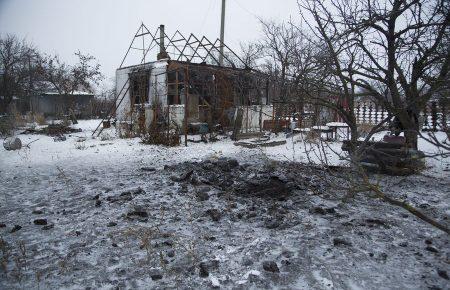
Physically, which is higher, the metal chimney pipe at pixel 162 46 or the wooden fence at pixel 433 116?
the metal chimney pipe at pixel 162 46

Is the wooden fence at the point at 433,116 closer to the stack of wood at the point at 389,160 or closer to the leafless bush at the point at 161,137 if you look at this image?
the stack of wood at the point at 389,160

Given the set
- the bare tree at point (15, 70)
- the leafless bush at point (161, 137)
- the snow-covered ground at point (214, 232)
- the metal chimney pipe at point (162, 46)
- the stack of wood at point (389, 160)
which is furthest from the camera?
the bare tree at point (15, 70)

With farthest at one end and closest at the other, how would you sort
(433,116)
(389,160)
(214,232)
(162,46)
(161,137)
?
(162,46), (161,137), (389,160), (433,116), (214,232)

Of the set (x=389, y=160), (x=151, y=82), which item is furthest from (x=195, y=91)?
(x=389, y=160)

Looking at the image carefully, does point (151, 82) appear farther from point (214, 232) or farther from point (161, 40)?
point (214, 232)

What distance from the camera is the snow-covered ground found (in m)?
2.82

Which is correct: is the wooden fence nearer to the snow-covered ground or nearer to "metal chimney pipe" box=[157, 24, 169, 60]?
the snow-covered ground

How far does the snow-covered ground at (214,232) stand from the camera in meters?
2.82

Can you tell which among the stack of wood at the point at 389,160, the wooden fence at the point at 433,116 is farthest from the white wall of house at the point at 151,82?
the wooden fence at the point at 433,116

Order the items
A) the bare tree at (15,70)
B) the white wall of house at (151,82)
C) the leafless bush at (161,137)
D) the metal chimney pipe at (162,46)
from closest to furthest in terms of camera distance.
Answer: the leafless bush at (161,137)
the white wall of house at (151,82)
the metal chimney pipe at (162,46)
the bare tree at (15,70)

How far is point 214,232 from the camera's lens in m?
3.76

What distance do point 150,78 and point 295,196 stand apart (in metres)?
11.6

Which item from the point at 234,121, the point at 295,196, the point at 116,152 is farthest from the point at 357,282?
the point at 234,121

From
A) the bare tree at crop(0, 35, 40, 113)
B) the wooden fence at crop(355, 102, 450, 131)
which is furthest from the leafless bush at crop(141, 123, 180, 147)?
the bare tree at crop(0, 35, 40, 113)
